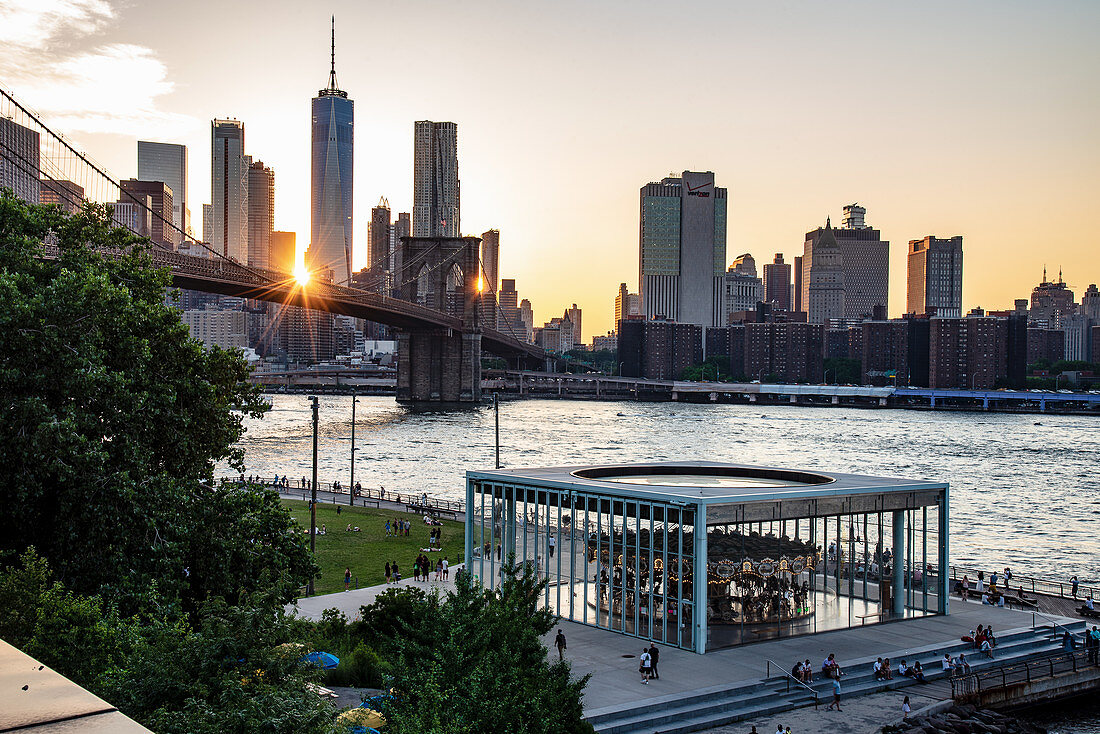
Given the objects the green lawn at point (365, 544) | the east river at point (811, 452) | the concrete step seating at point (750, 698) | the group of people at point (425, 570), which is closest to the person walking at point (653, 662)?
the concrete step seating at point (750, 698)

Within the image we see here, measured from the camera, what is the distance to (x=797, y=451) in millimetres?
90500

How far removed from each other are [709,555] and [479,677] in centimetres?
1138

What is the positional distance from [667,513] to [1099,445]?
10248 centimetres

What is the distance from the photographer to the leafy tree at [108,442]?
58.8ft

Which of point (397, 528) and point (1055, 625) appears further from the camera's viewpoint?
point (397, 528)

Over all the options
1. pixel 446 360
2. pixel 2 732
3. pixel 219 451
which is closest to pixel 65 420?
pixel 219 451

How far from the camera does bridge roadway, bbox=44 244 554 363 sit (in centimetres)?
7588

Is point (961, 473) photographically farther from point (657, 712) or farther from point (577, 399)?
point (577, 399)

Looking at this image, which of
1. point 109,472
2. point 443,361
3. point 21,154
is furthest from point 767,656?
point 443,361

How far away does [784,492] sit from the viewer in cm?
2269

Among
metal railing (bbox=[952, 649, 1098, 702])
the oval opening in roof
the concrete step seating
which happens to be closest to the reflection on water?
the oval opening in roof

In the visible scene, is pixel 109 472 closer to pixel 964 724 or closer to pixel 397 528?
pixel 964 724

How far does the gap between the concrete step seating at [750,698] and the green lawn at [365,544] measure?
1267 centimetres

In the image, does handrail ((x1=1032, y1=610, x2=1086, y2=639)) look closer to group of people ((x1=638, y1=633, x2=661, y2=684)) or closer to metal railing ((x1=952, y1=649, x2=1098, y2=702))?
metal railing ((x1=952, y1=649, x2=1098, y2=702))
